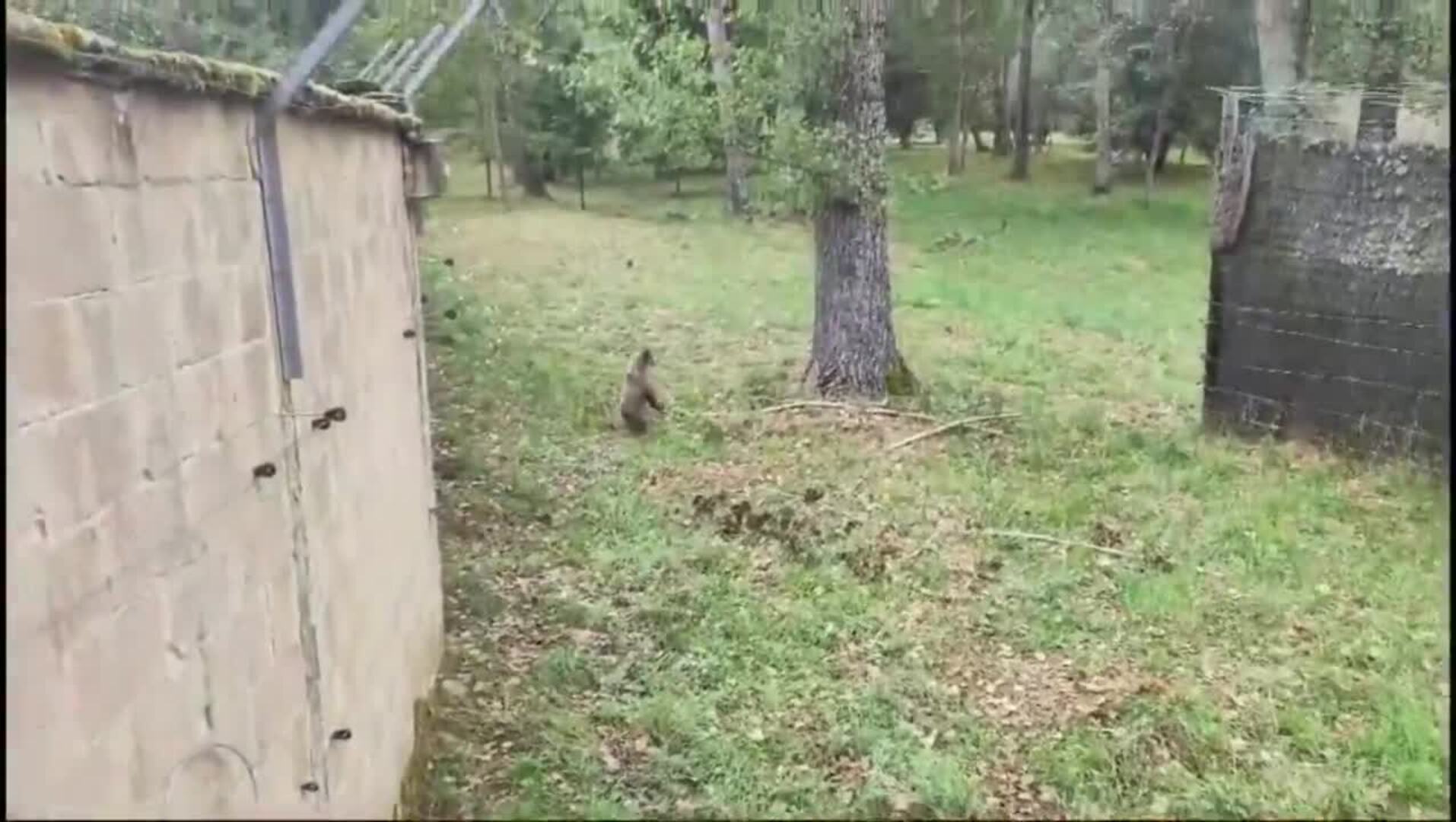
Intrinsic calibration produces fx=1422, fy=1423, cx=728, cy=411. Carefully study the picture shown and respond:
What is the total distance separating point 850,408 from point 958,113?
12093 millimetres

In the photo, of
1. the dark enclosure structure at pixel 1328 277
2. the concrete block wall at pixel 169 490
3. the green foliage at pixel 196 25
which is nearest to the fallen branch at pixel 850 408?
the dark enclosure structure at pixel 1328 277

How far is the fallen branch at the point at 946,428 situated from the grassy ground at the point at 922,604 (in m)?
0.07

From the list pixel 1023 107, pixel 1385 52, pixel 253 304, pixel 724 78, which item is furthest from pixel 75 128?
pixel 1023 107

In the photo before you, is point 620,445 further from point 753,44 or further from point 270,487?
point 270,487

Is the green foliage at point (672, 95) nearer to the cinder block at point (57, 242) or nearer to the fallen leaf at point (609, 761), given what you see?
the fallen leaf at point (609, 761)

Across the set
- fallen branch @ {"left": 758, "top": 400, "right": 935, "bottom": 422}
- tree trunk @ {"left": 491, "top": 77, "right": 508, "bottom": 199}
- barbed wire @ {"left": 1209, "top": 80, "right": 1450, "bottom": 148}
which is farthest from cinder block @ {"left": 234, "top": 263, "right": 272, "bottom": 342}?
tree trunk @ {"left": 491, "top": 77, "right": 508, "bottom": 199}

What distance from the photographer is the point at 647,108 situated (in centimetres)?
933

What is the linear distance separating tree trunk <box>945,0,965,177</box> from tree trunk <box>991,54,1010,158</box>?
2.90ft

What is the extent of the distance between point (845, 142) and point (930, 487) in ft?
8.27

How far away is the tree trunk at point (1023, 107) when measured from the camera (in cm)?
1789

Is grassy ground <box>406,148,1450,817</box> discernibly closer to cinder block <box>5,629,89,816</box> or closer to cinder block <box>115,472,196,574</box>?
cinder block <box>115,472,196,574</box>

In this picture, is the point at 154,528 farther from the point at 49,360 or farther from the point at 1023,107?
the point at 1023,107

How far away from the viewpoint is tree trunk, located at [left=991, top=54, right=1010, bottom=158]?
21156 mm

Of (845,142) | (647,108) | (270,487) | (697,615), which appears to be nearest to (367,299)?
(270,487)
